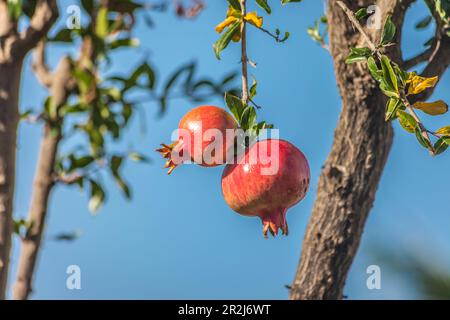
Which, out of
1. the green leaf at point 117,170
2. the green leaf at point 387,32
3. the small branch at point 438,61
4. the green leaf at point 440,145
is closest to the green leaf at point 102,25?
the green leaf at point 117,170

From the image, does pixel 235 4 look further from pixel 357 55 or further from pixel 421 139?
pixel 421 139

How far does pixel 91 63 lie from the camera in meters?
1.00

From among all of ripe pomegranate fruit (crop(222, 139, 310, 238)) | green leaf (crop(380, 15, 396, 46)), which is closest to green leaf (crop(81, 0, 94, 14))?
ripe pomegranate fruit (crop(222, 139, 310, 238))

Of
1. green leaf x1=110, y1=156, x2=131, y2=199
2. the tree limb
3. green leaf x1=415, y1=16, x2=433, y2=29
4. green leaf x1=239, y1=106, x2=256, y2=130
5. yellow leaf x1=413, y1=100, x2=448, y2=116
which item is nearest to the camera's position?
green leaf x1=239, y1=106, x2=256, y2=130

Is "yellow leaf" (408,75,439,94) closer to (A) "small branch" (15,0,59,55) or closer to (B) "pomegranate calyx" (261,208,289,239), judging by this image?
(B) "pomegranate calyx" (261,208,289,239)

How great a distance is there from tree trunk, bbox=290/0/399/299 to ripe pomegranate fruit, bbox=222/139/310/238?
2.63ft

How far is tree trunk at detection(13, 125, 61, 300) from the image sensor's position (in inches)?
45.4

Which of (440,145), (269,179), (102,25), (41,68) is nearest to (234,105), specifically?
(269,179)
